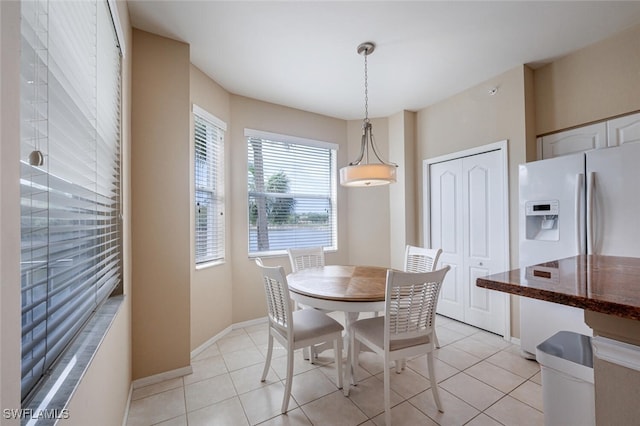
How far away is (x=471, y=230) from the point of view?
315cm

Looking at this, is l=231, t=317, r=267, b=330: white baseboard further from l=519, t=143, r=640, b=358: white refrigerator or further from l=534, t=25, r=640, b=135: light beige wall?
l=534, t=25, r=640, b=135: light beige wall

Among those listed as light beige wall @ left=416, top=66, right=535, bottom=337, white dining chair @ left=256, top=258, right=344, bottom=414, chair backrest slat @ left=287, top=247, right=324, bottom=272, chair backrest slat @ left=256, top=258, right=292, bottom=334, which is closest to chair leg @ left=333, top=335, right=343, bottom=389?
white dining chair @ left=256, top=258, right=344, bottom=414

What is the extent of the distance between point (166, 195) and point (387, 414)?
2163 mm

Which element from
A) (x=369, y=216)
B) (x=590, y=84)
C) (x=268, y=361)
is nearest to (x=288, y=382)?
(x=268, y=361)

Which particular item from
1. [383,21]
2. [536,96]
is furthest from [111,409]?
[536,96]

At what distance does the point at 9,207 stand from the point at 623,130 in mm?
3630

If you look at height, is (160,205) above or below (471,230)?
above

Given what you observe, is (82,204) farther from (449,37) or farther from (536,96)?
(536,96)

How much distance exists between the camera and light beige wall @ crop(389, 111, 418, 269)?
12.2ft

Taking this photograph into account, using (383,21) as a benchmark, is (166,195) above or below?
below

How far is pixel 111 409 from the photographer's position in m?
1.35

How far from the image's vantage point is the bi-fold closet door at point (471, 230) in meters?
2.89

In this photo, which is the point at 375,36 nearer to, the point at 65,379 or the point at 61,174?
the point at 61,174

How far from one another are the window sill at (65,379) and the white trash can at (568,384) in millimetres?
1567
